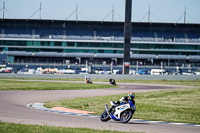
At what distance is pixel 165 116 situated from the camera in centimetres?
2416

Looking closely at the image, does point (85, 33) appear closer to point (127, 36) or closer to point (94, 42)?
point (94, 42)

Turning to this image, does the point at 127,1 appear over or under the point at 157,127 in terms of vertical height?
over

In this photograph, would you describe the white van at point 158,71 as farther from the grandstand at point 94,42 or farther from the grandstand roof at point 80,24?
the grandstand roof at point 80,24

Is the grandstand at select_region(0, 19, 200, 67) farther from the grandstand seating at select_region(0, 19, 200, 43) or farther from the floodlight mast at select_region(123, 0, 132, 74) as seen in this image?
the floodlight mast at select_region(123, 0, 132, 74)

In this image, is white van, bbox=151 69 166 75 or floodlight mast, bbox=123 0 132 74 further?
white van, bbox=151 69 166 75

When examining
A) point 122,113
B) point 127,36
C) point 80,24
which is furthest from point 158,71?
point 122,113

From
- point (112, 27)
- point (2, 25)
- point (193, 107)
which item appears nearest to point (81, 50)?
point (112, 27)

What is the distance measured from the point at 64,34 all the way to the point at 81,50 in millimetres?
8286

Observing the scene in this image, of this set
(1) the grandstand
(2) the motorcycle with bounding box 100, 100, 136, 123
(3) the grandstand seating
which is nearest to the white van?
(1) the grandstand

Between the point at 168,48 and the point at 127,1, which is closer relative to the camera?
the point at 127,1

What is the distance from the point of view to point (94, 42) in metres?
120

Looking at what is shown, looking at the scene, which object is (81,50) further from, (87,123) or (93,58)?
(87,123)

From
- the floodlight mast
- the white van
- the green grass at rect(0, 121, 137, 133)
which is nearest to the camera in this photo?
the green grass at rect(0, 121, 137, 133)

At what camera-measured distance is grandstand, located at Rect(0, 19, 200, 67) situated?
393 ft
